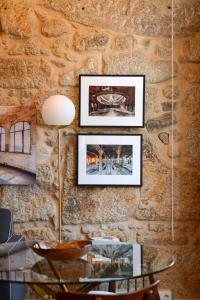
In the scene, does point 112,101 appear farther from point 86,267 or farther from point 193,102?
point 86,267

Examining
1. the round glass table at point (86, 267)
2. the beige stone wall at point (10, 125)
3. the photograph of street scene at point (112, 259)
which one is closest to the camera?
the round glass table at point (86, 267)

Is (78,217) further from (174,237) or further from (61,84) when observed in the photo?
(61,84)

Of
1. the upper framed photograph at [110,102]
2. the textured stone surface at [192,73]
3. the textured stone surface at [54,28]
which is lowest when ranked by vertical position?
the upper framed photograph at [110,102]

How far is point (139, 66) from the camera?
4.15m

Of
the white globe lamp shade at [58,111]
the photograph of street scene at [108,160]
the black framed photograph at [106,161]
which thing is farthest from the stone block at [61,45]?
the photograph of street scene at [108,160]

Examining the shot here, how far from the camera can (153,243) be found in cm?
414

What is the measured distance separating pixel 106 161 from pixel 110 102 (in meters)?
0.52

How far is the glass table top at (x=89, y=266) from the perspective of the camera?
→ 254 centimetres

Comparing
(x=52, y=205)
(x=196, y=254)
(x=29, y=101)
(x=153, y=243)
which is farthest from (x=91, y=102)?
(x=196, y=254)

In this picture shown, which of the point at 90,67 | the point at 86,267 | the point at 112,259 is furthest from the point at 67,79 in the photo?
the point at 86,267

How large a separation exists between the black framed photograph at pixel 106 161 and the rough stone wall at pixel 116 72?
0.25ft

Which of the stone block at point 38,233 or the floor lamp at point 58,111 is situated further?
the stone block at point 38,233

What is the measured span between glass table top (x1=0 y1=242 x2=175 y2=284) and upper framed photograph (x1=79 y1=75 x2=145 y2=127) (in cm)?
127

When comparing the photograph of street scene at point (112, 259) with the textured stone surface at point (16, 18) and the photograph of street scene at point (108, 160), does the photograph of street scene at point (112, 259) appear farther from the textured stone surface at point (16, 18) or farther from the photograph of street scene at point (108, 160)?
the textured stone surface at point (16, 18)
